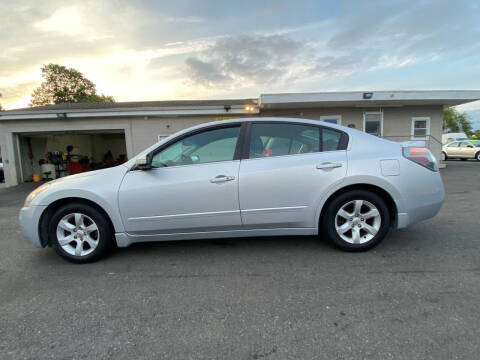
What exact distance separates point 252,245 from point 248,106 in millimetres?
7843

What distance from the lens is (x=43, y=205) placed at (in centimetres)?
286

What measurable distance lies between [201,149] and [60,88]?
46.5m

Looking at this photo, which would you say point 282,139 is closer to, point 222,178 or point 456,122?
point 222,178

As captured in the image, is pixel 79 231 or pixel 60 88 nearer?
pixel 79 231

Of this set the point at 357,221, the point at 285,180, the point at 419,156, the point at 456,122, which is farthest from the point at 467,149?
the point at 456,122

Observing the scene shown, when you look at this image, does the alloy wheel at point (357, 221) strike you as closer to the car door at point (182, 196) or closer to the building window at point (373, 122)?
the car door at point (182, 196)

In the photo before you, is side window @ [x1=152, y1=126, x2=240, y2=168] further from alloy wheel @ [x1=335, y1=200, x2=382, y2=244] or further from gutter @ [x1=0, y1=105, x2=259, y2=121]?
gutter @ [x1=0, y1=105, x2=259, y2=121]

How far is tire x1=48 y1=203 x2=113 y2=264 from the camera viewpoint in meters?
2.89

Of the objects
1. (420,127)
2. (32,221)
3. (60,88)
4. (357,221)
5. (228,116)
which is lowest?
(357,221)

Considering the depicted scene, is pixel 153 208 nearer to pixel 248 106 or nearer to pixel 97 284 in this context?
pixel 97 284

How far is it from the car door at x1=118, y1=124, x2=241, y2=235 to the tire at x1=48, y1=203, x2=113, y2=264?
0.32m

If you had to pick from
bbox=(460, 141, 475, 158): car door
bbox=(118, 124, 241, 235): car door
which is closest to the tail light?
bbox=(118, 124, 241, 235): car door

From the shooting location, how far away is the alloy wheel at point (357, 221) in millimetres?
2939

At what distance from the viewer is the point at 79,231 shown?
293 cm
